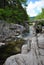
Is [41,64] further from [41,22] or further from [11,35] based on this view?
[41,22]

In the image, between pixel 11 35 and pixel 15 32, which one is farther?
pixel 15 32

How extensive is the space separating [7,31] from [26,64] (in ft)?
60.4

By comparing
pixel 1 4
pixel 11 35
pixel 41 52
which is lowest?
pixel 11 35

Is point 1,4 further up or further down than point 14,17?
further up

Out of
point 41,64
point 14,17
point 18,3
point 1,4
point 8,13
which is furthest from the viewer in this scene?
point 18,3

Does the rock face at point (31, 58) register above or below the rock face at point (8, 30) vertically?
above

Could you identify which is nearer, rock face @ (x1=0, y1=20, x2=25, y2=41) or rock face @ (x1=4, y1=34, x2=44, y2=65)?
rock face @ (x1=4, y1=34, x2=44, y2=65)

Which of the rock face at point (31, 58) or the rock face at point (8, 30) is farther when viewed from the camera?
the rock face at point (8, 30)

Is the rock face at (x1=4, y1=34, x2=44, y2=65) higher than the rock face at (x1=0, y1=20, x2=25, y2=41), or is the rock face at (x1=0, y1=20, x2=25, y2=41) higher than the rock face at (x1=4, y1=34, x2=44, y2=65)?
the rock face at (x1=4, y1=34, x2=44, y2=65)

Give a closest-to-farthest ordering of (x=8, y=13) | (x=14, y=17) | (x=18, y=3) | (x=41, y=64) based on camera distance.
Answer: (x=41, y=64) → (x=8, y=13) → (x=14, y=17) → (x=18, y=3)

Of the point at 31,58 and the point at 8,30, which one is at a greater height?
the point at 31,58

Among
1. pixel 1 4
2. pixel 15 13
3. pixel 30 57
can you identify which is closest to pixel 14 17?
pixel 15 13

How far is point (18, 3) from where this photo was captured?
34.7 meters

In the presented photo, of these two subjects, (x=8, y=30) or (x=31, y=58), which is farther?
(x=8, y=30)
